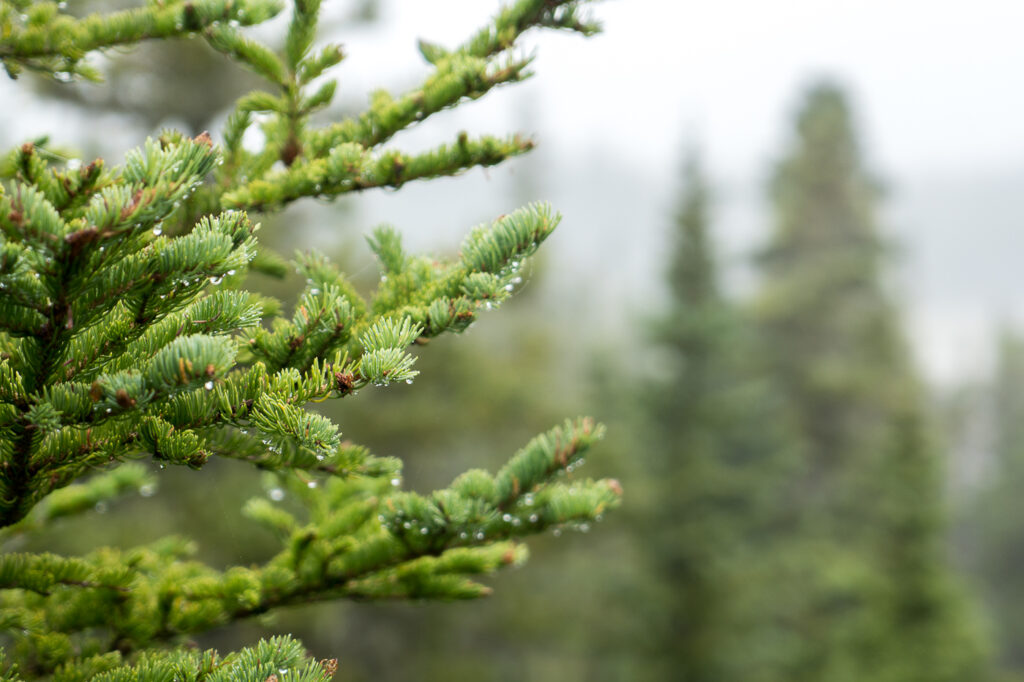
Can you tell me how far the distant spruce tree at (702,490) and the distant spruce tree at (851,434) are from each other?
1.77 m

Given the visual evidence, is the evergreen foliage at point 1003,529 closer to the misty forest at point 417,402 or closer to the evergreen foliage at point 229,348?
the misty forest at point 417,402

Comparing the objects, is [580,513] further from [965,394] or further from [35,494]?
[965,394]

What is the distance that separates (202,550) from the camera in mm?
8672

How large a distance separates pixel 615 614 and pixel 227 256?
15283mm

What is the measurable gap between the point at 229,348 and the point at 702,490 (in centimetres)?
1209

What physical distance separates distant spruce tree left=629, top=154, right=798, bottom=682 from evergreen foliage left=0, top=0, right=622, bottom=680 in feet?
35.3

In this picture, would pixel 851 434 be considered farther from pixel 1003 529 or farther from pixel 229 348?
pixel 229 348

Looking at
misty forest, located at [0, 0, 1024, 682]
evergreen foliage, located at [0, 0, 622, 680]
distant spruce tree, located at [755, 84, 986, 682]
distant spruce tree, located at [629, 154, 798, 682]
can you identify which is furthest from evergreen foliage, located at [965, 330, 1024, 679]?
evergreen foliage, located at [0, 0, 622, 680]

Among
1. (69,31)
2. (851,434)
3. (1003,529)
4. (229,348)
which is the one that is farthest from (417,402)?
(1003,529)

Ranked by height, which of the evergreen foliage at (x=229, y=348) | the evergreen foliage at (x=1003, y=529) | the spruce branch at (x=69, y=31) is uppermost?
the evergreen foliage at (x=1003, y=529)

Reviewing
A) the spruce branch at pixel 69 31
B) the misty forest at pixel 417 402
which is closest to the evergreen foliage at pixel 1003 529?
the misty forest at pixel 417 402

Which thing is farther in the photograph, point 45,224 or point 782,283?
point 782,283

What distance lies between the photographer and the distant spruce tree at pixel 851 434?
12086mm

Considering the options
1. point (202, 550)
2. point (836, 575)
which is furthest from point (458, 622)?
point (836, 575)
